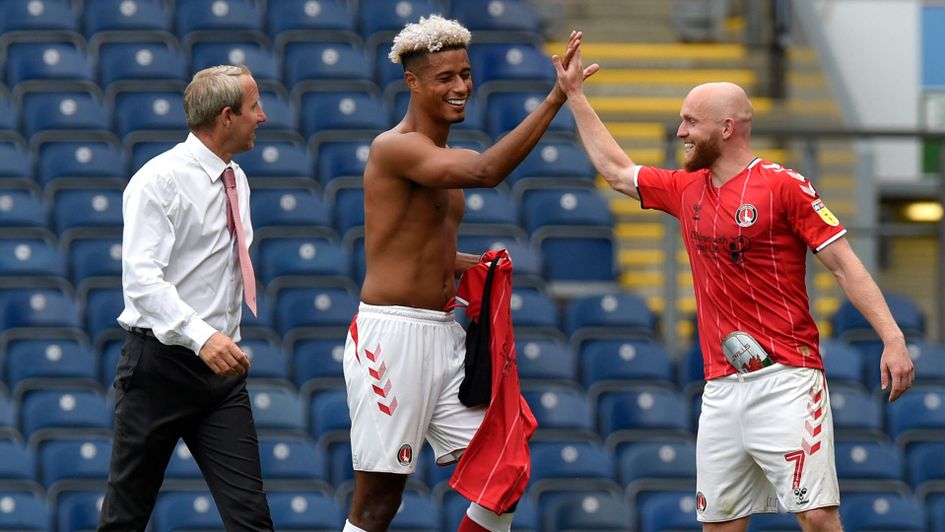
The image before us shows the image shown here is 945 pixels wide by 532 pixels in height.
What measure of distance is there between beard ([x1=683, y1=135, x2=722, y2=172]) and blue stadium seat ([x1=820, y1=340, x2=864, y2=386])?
13.6ft

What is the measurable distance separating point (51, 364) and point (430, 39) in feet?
13.7

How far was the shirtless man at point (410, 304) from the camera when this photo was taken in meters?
5.57

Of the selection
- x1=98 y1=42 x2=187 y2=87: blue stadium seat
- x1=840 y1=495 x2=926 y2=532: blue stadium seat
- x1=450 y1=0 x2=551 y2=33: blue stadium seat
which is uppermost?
x1=450 y1=0 x2=551 y2=33: blue stadium seat

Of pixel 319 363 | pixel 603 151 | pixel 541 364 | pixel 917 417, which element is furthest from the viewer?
pixel 917 417

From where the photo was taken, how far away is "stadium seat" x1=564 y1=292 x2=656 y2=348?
9.56 metres

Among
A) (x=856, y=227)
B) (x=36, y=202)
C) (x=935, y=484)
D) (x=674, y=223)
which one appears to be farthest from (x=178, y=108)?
(x=935, y=484)

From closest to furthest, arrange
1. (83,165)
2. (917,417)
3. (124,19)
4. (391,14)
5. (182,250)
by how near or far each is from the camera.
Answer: (182,250)
(917,417)
(83,165)
(124,19)
(391,14)

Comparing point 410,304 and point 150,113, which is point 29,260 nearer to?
point 150,113

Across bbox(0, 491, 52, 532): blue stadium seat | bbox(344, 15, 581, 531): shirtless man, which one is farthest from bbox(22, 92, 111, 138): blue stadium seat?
bbox(344, 15, 581, 531): shirtless man

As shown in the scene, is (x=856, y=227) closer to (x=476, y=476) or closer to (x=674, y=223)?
(x=674, y=223)

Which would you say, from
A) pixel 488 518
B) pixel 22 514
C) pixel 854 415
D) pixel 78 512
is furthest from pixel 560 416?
pixel 488 518

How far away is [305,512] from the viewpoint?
26.9ft

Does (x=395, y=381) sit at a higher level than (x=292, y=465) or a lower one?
higher

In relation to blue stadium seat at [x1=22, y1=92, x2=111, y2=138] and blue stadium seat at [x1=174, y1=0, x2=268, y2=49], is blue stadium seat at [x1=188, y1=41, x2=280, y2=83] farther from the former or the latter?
blue stadium seat at [x1=22, y1=92, x2=111, y2=138]
